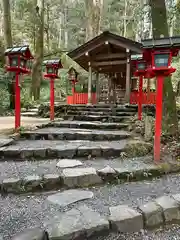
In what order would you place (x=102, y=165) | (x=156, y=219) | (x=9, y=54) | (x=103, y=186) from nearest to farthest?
1. (x=156, y=219)
2. (x=103, y=186)
3. (x=102, y=165)
4. (x=9, y=54)

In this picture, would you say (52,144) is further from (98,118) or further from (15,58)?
(98,118)

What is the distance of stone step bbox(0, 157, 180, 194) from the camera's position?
275 cm

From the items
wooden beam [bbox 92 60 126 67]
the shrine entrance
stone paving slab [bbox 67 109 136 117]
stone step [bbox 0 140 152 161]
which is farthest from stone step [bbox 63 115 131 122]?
wooden beam [bbox 92 60 126 67]

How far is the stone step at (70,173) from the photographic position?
9.03ft

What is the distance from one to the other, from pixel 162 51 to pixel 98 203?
2.49 meters

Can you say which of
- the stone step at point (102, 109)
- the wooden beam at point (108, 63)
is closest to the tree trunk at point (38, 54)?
the wooden beam at point (108, 63)

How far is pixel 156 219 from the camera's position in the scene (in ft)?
7.46

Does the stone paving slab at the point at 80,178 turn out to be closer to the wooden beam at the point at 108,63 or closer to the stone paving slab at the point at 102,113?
the stone paving slab at the point at 102,113

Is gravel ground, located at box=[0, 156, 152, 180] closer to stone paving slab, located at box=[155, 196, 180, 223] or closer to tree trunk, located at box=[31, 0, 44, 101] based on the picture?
stone paving slab, located at box=[155, 196, 180, 223]

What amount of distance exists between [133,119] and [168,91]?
1561 mm

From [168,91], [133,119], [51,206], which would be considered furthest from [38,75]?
[51,206]

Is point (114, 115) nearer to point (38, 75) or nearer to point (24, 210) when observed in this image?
point (24, 210)

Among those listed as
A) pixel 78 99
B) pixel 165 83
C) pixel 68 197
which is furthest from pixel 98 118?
pixel 68 197

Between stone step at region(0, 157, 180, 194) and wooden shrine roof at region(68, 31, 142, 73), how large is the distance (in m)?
6.43
